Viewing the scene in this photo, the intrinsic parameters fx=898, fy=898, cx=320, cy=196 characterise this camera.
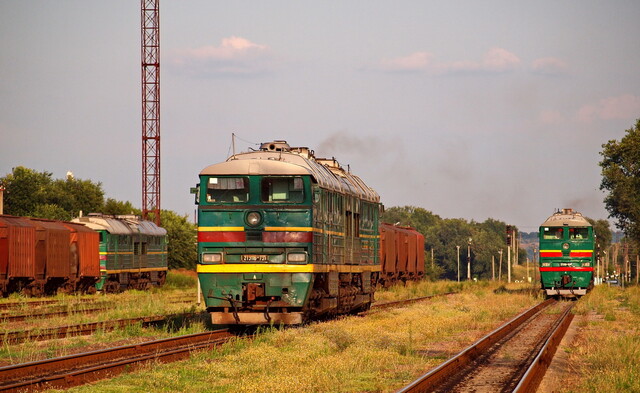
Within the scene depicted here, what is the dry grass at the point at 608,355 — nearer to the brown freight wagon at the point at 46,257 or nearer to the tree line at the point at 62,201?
the brown freight wagon at the point at 46,257

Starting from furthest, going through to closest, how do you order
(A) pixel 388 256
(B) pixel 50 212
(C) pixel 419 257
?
1. (B) pixel 50 212
2. (C) pixel 419 257
3. (A) pixel 388 256

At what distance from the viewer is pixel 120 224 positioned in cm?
5069

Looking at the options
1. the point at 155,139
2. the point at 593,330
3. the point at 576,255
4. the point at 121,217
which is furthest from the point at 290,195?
the point at 155,139

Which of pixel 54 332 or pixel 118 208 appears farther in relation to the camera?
pixel 118 208

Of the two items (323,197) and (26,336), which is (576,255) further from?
(26,336)

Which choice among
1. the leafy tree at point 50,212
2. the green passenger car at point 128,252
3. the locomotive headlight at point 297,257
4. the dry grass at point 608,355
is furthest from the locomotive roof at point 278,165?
the leafy tree at point 50,212

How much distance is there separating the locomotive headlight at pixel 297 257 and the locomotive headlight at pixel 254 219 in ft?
3.44

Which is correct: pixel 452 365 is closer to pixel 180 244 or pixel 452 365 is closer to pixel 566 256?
pixel 566 256

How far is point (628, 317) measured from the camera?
29125 millimetres

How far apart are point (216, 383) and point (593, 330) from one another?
46.4ft

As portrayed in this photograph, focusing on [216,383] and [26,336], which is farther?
[26,336]

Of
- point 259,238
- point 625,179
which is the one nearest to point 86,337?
point 259,238

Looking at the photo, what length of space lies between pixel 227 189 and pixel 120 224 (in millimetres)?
31208

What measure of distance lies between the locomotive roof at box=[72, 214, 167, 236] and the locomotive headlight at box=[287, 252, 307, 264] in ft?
96.6
